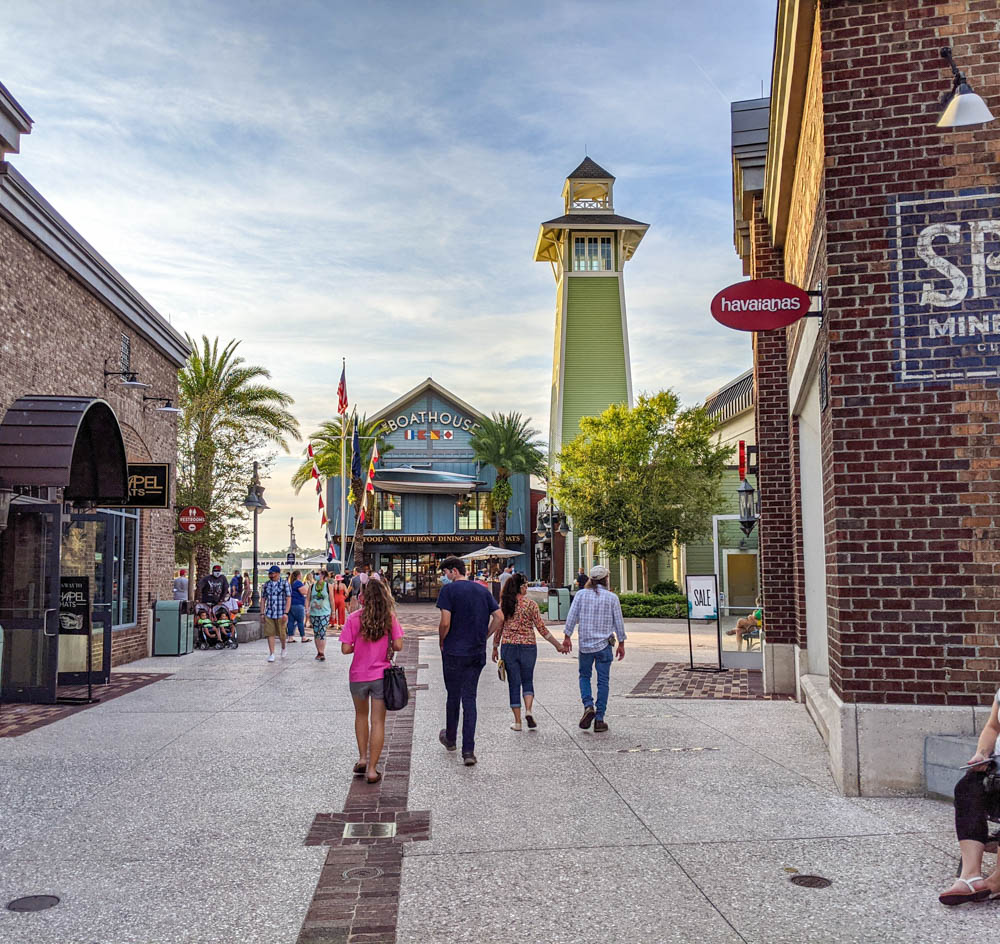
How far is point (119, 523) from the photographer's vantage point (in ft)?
54.6

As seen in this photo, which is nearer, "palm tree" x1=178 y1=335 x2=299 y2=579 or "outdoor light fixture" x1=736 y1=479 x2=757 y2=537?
"outdoor light fixture" x1=736 y1=479 x2=757 y2=537

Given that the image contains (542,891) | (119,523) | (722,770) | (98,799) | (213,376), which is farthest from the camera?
(213,376)

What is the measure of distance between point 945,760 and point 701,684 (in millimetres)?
7634

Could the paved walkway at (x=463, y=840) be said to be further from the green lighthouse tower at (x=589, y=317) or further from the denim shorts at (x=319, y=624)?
the green lighthouse tower at (x=589, y=317)

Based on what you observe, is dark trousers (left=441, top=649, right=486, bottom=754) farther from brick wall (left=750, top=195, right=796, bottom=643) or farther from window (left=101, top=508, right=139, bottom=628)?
window (left=101, top=508, right=139, bottom=628)

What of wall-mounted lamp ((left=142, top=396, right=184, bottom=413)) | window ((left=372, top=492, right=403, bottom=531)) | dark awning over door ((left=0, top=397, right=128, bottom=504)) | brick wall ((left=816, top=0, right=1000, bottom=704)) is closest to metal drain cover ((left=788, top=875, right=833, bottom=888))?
brick wall ((left=816, top=0, right=1000, bottom=704))

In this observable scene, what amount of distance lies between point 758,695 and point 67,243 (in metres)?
11.3

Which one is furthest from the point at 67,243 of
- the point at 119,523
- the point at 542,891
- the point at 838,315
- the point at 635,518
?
the point at 635,518

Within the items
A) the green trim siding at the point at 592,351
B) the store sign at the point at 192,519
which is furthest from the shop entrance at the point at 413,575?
the store sign at the point at 192,519

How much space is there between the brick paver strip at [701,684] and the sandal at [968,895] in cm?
760

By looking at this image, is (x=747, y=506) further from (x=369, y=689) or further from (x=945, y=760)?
(x=369, y=689)

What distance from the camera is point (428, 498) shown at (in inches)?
2024

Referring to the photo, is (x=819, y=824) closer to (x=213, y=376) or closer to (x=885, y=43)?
(x=885, y=43)

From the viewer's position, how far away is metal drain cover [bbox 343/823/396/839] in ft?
19.2
